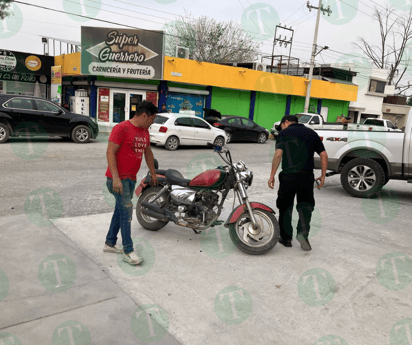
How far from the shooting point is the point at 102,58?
67.8 feet

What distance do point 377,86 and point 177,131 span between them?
3130 centimetres

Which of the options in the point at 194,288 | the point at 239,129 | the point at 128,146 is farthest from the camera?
the point at 239,129

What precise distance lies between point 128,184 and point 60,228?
1552 millimetres

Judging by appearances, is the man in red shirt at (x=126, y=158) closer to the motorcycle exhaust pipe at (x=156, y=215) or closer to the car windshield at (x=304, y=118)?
the motorcycle exhaust pipe at (x=156, y=215)

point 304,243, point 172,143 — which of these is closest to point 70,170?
point 172,143

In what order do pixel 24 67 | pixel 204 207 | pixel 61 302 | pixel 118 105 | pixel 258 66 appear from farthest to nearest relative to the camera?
pixel 258 66
pixel 24 67
pixel 118 105
pixel 204 207
pixel 61 302

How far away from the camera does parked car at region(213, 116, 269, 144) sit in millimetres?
19000

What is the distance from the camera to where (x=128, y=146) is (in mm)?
3914

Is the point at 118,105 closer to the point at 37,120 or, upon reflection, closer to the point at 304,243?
the point at 37,120

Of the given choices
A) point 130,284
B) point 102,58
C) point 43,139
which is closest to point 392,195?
point 130,284

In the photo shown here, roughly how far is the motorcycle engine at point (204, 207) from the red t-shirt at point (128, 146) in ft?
3.02

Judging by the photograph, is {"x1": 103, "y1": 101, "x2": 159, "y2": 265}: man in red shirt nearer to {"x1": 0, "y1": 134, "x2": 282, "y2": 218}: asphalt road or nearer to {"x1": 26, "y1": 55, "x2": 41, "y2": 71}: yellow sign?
{"x1": 0, "y1": 134, "x2": 282, "y2": 218}: asphalt road

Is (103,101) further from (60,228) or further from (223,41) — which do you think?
(223,41)

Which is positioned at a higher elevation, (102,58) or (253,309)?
(102,58)
